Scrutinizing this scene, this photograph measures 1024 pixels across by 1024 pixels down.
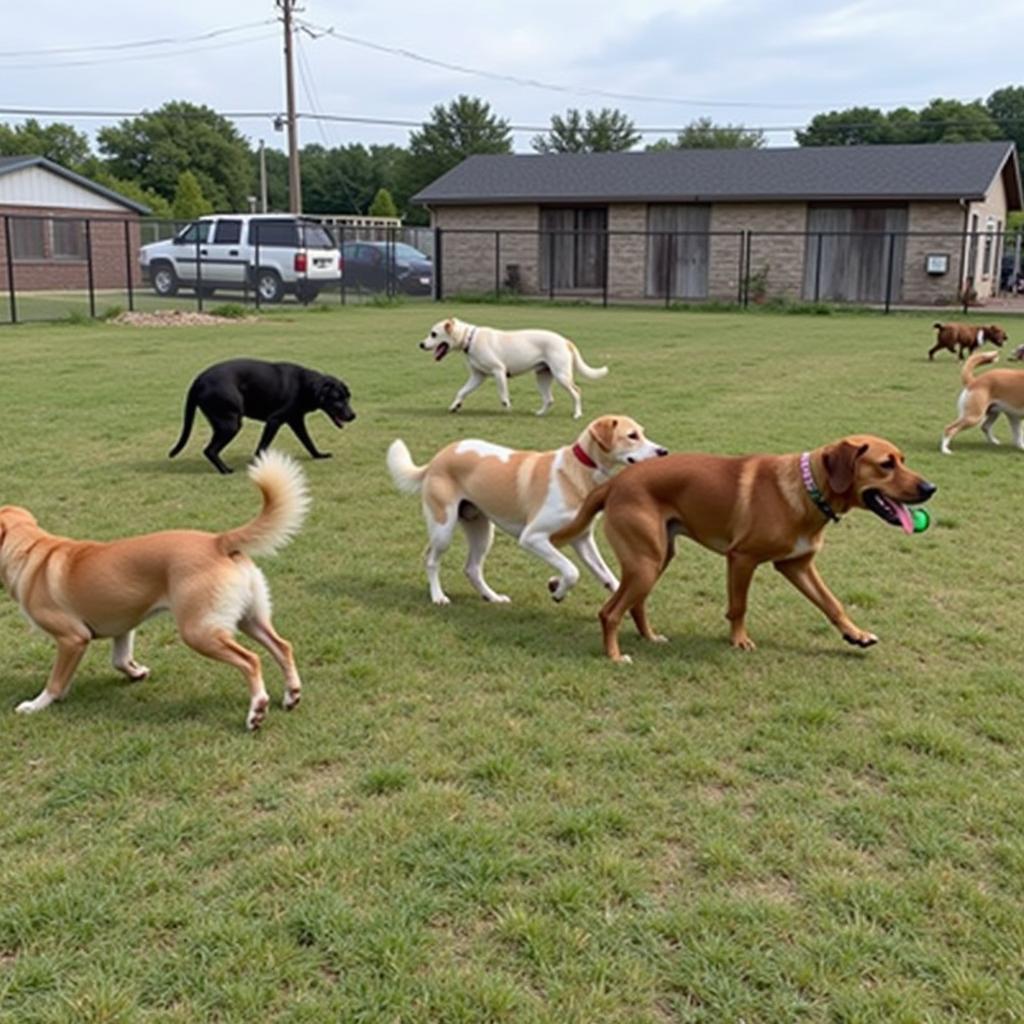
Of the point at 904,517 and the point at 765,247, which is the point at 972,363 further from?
the point at 765,247

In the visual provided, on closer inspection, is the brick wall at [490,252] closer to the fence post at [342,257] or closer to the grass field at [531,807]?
the fence post at [342,257]

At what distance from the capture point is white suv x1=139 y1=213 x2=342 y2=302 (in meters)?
28.1

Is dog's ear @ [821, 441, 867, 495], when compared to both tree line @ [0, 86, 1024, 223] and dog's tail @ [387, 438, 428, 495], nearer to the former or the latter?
dog's tail @ [387, 438, 428, 495]

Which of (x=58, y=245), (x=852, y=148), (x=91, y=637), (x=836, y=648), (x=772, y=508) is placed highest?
(x=852, y=148)

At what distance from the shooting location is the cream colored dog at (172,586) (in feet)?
12.9

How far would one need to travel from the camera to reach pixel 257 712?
3.93 metres

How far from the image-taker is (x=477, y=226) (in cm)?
3694

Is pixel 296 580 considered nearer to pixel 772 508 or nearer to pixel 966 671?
pixel 772 508

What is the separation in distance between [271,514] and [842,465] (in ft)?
8.04

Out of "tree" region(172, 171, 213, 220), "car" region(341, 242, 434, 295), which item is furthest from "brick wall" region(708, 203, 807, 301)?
"tree" region(172, 171, 213, 220)

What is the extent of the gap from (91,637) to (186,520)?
294 cm

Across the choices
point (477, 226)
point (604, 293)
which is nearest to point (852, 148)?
point (604, 293)

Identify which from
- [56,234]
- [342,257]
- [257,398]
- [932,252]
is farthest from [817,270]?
[257,398]

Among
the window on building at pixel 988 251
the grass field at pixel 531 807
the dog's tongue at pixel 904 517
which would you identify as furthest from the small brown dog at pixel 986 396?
the window on building at pixel 988 251
